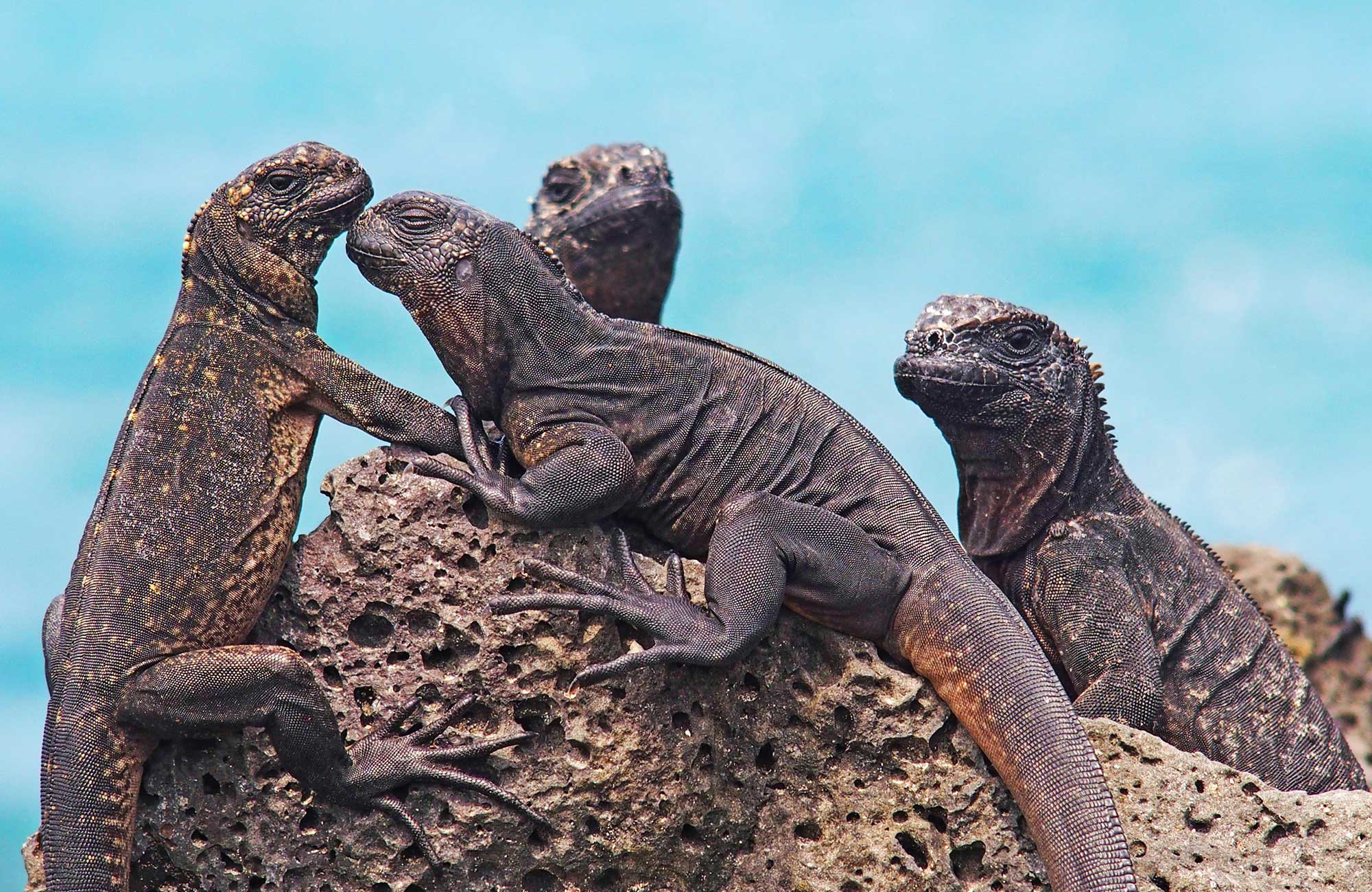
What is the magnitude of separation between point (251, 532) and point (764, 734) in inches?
87.8

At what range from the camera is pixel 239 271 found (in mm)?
6414

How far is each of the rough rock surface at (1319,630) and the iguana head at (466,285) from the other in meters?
8.26

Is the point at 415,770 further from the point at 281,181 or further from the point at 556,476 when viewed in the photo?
the point at 281,181

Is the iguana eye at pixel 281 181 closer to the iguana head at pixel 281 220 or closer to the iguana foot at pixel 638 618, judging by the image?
the iguana head at pixel 281 220

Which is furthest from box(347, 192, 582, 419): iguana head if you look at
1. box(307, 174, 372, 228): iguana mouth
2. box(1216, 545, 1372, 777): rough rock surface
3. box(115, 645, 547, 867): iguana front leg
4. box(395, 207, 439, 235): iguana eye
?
box(1216, 545, 1372, 777): rough rock surface

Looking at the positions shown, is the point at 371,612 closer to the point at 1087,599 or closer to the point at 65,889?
the point at 65,889

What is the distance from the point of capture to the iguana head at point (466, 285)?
249 inches

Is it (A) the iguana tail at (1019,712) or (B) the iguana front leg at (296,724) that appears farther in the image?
(A) the iguana tail at (1019,712)

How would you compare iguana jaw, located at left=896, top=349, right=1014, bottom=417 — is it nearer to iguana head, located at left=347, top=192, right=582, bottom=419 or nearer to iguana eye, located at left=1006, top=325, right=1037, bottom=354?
iguana eye, located at left=1006, top=325, right=1037, bottom=354

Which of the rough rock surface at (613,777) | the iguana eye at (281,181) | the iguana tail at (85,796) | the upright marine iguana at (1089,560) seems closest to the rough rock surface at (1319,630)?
the upright marine iguana at (1089,560)

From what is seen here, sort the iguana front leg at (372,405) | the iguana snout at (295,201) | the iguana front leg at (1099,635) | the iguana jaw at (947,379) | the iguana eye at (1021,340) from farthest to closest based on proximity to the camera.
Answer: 1. the iguana eye at (1021,340)
2. the iguana jaw at (947,379)
3. the iguana front leg at (1099,635)
4. the iguana snout at (295,201)
5. the iguana front leg at (372,405)

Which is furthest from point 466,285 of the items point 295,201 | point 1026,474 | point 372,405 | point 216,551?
point 1026,474

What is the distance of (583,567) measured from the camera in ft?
19.5

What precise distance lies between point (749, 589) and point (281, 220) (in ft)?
8.80
